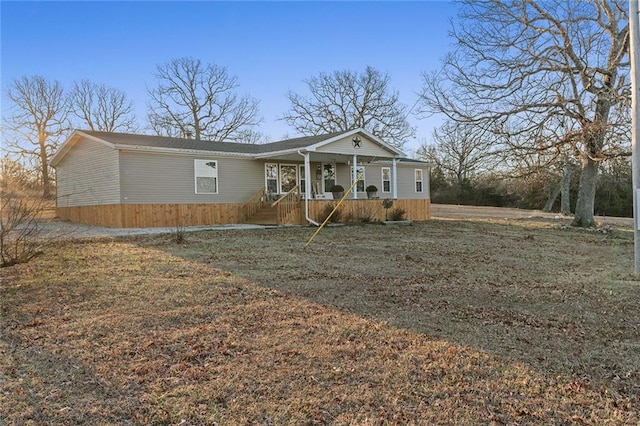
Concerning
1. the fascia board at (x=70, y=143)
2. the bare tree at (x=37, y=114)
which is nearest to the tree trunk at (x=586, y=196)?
the fascia board at (x=70, y=143)

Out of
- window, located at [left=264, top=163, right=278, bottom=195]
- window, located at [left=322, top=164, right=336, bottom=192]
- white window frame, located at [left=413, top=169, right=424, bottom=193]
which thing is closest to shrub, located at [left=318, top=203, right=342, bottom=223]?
window, located at [left=264, top=163, right=278, bottom=195]

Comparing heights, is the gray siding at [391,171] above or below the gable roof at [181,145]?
below

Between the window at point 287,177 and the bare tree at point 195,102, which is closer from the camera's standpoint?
the window at point 287,177

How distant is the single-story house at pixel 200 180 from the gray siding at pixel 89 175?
0.04m

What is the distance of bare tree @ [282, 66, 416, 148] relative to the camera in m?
37.2

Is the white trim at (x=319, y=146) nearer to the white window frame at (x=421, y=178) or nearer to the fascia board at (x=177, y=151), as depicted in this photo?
the fascia board at (x=177, y=151)

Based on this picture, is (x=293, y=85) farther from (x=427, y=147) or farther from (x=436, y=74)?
(x=436, y=74)

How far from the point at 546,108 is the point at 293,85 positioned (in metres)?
→ 25.3

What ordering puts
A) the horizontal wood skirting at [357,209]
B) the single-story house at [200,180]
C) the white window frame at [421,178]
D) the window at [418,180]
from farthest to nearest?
the window at [418,180]
the white window frame at [421,178]
the horizontal wood skirting at [357,209]
the single-story house at [200,180]

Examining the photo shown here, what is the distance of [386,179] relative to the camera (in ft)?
77.6

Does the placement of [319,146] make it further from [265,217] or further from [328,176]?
[328,176]

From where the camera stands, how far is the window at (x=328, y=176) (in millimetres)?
21547

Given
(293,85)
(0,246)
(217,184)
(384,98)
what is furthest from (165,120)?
(0,246)

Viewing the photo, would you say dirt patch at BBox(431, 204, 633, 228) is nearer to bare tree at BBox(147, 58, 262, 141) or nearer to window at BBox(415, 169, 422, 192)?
window at BBox(415, 169, 422, 192)
